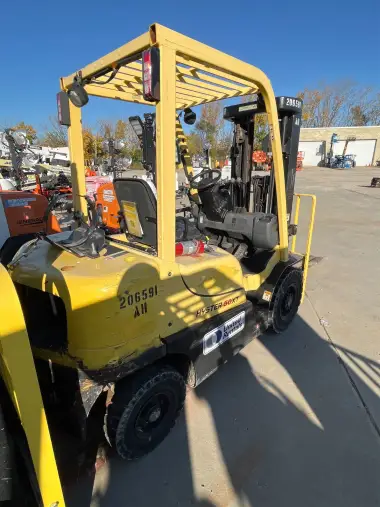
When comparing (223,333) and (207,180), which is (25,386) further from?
(207,180)

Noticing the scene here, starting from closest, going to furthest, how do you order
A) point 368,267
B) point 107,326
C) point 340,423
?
point 107,326 → point 340,423 → point 368,267

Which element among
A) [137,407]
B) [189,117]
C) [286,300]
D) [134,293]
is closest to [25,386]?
[134,293]

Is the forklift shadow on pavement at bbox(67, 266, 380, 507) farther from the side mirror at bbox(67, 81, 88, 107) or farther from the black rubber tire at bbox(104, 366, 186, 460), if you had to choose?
the side mirror at bbox(67, 81, 88, 107)

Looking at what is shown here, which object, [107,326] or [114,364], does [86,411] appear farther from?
[107,326]

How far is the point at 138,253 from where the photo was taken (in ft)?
7.02

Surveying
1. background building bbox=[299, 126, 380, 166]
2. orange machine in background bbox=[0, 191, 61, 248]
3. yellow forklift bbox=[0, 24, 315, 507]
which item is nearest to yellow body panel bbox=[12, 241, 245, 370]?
yellow forklift bbox=[0, 24, 315, 507]

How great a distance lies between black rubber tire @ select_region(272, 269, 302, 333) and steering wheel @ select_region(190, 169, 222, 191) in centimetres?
136

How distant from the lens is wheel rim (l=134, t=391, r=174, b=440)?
216 centimetres

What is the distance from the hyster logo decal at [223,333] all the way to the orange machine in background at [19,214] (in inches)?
149

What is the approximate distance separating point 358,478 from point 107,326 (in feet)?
6.53

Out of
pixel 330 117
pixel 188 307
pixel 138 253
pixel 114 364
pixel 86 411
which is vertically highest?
pixel 330 117

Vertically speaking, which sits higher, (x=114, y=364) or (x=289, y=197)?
(x=289, y=197)

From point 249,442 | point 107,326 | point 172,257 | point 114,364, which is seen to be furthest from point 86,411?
point 249,442

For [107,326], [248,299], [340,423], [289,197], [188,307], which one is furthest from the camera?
[289,197]
